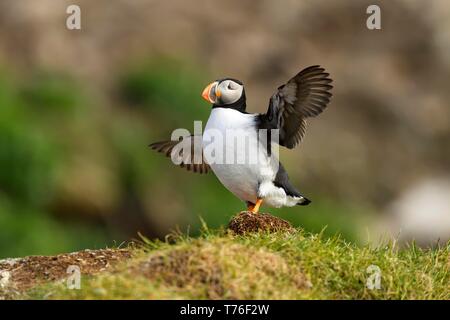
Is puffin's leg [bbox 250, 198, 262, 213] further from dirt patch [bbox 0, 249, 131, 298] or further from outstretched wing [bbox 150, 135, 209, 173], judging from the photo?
dirt patch [bbox 0, 249, 131, 298]

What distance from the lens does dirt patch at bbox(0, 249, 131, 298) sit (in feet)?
22.5

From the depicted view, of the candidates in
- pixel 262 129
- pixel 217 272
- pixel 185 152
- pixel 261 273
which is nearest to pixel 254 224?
pixel 262 129

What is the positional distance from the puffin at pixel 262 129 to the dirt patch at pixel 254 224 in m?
0.34

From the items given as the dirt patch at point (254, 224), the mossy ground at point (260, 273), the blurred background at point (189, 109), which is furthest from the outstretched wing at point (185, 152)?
the blurred background at point (189, 109)

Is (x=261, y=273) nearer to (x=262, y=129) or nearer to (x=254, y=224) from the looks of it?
(x=254, y=224)

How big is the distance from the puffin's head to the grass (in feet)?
4.94

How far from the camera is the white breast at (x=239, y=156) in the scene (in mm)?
7801

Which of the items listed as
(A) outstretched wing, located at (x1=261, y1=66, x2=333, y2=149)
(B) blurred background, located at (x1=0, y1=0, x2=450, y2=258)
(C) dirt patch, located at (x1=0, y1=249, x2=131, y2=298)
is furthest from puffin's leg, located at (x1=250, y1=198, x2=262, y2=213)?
(B) blurred background, located at (x1=0, y1=0, x2=450, y2=258)

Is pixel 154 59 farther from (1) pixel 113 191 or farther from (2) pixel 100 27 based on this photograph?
(1) pixel 113 191

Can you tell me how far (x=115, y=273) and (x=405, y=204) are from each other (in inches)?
479

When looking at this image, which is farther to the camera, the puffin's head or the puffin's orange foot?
the puffin's head

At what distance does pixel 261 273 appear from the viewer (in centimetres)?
607

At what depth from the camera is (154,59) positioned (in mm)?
18875

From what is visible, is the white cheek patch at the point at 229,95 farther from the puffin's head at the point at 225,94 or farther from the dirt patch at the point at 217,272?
the dirt patch at the point at 217,272
